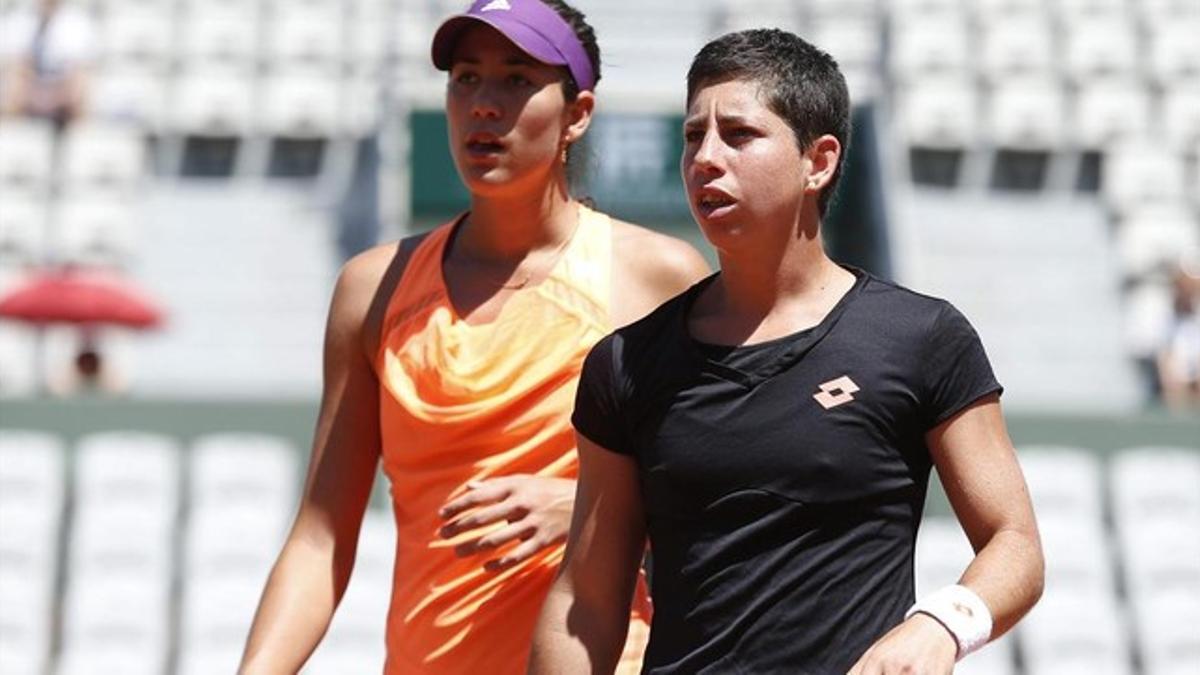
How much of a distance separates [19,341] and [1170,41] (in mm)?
7939

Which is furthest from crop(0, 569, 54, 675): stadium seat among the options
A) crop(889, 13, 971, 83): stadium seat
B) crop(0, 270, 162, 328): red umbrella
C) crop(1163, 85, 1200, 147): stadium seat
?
crop(1163, 85, 1200, 147): stadium seat

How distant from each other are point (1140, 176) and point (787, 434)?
12.1 m

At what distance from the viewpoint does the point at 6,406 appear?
9484 millimetres

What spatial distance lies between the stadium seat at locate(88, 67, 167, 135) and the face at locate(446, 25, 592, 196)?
35.0ft

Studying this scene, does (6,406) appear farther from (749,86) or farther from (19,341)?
(749,86)

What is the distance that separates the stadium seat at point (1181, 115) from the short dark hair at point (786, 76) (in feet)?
40.6

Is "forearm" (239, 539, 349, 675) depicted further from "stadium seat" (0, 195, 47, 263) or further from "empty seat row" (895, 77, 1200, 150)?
"empty seat row" (895, 77, 1200, 150)

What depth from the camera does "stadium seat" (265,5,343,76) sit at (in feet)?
48.4

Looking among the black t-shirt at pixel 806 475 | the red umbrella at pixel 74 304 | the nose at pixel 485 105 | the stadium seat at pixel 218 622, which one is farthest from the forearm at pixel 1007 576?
the red umbrella at pixel 74 304

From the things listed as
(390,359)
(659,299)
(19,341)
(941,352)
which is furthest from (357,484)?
(19,341)

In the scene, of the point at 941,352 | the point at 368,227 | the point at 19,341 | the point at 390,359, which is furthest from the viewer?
the point at 368,227

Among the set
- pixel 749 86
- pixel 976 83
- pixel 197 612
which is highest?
pixel 749 86

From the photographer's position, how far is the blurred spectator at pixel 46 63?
43.6 ft

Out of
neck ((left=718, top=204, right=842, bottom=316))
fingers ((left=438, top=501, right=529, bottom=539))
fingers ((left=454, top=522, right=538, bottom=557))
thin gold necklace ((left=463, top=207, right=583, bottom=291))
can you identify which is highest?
neck ((left=718, top=204, right=842, bottom=316))
